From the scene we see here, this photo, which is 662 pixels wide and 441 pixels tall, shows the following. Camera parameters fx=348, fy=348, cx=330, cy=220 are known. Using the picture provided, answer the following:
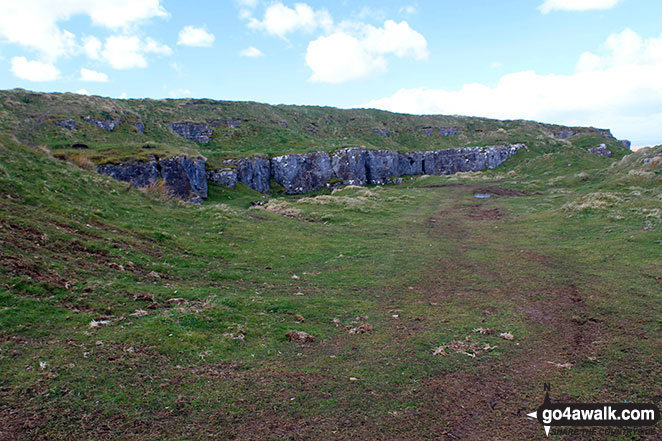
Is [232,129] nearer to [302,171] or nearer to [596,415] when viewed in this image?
[302,171]

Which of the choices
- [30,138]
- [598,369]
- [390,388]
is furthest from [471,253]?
[30,138]

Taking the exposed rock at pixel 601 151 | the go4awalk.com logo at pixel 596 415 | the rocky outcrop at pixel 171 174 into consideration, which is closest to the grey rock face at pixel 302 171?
the rocky outcrop at pixel 171 174

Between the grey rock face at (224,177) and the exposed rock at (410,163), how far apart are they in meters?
43.6

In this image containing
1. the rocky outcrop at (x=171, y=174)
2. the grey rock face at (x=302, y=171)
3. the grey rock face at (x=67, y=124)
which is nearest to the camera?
the rocky outcrop at (x=171, y=174)

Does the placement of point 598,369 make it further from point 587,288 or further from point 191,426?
point 191,426

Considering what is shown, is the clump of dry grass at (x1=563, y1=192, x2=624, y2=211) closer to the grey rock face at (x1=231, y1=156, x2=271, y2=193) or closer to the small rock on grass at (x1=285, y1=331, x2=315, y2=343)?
the small rock on grass at (x1=285, y1=331, x2=315, y2=343)

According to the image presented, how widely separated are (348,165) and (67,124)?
162 ft

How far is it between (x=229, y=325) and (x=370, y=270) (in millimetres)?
8952

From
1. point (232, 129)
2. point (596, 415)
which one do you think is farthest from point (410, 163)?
point (596, 415)

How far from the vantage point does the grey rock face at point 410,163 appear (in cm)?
8862

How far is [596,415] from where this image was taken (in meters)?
6.69

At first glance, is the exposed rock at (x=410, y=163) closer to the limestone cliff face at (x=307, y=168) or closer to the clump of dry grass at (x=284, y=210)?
the limestone cliff face at (x=307, y=168)

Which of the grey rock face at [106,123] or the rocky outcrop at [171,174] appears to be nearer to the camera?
the rocky outcrop at [171,174]

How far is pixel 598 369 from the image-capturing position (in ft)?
26.9
